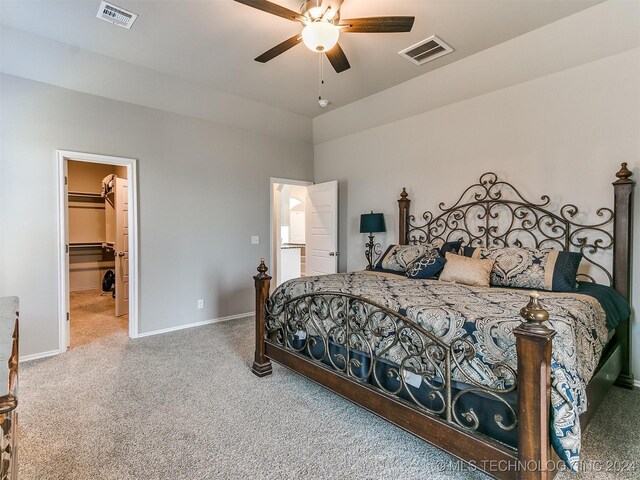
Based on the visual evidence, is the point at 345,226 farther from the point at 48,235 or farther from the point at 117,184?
the point at 48,235

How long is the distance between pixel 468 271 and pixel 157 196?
3595 mm

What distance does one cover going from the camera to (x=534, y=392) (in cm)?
134

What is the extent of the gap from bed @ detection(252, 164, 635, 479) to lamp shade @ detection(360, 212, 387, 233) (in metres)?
1.40

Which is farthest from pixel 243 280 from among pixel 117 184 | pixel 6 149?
pixel 6 149

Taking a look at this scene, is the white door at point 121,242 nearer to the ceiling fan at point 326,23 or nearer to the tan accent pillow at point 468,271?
the ceiling fan at point 326,23

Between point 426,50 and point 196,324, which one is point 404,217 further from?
point 196,324

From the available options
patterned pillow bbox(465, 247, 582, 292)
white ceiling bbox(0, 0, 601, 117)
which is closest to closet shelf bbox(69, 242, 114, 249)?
white ceiling bbox(0, 0, 601, 117)

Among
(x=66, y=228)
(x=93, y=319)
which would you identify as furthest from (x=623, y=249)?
(x=93, y=319)

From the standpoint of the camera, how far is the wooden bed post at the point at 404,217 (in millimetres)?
4270

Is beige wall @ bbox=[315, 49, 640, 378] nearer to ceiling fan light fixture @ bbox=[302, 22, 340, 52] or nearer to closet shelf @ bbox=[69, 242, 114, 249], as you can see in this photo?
ceiling fan light fixture @ bbox=[302, 22, 340, 52]

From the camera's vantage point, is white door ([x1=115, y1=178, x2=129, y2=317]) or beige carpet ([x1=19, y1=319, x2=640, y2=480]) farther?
white door ([x1=115, y1=178, x2=129, y2=317])

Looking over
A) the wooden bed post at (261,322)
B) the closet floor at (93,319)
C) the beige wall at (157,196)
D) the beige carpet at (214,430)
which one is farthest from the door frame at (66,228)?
the wooden bed post at (261,322)

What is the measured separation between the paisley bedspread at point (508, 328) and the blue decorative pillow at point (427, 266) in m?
0.63

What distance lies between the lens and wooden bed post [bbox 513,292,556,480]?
131 centimetres
